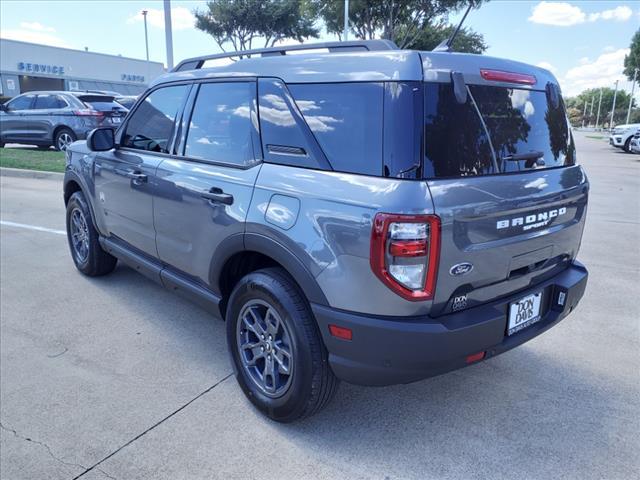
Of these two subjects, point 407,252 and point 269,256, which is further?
point 269,256

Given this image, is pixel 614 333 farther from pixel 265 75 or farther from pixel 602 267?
pixel 265 75

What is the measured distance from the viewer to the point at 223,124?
3059 millimetres

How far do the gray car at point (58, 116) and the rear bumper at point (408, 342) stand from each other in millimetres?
12495

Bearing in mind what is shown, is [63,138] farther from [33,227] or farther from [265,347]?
[265,347]

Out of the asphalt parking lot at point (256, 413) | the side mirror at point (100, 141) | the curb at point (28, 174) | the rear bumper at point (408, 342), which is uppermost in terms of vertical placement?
the side mirror at point (100, 141)

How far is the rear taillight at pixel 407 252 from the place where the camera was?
6.79 feet

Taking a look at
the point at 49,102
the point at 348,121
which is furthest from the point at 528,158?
the point at 49,102

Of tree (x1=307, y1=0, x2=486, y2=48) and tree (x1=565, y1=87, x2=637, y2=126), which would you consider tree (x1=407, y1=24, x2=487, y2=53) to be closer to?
tree (x1=307, y1=0, x2=486, y2=48)

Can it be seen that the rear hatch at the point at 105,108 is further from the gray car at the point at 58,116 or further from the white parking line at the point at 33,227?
the white parking line at the point at 33,227

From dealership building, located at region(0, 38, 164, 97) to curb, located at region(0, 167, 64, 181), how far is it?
91.4 feet

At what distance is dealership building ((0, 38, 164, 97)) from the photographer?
116 ft

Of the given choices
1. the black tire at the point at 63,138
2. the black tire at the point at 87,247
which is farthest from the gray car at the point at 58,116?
the black tire at the point at 87,247

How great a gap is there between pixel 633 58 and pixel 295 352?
144 feet

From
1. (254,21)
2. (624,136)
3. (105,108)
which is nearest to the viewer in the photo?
(105,108)
